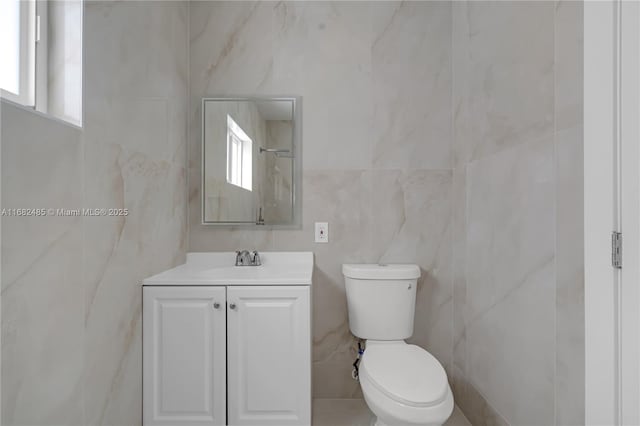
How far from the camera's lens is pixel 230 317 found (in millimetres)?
1432

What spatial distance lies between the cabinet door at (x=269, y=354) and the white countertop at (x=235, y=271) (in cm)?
4

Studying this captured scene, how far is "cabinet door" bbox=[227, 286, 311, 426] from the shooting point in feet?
4.70

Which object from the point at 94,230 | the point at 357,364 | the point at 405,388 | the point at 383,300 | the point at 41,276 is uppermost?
the point at 94,230

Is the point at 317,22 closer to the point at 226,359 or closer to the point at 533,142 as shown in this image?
the point at 533,142

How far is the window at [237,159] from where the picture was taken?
1.94 meters

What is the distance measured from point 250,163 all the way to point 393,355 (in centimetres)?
123

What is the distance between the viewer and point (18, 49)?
3.05 feet

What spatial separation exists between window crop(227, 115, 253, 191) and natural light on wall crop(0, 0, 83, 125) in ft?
3.02

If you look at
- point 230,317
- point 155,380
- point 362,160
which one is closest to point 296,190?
point 362,160
